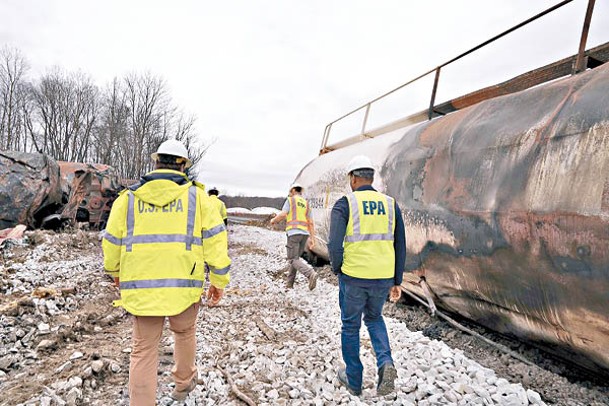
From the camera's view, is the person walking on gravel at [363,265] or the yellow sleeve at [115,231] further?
the person walking on gravel at [363,265]

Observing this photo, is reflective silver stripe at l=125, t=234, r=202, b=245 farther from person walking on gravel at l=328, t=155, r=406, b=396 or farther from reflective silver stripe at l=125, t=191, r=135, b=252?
person walking on gravel at l=328, t=155, r=406, b=396

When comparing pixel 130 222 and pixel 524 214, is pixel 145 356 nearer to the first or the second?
pixel 130 222

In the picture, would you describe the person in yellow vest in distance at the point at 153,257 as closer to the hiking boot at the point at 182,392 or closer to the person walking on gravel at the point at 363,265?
the hiking boot at the point at 182,392

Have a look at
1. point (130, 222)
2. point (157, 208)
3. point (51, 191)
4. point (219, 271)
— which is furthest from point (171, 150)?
point (51, 191)

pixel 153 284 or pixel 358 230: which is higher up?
pixel 358 230

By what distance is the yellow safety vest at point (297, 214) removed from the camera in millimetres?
6787

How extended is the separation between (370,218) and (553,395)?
201 centimetres

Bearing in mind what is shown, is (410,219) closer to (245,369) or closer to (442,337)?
(442,337)

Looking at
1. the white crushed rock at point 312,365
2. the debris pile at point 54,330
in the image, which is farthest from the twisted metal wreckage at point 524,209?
the debris pile at point 54,330

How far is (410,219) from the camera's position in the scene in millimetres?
4680

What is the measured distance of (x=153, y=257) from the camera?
2.41 meters

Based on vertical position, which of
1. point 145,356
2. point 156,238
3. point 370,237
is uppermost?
point 370,237

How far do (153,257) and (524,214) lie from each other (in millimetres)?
2952

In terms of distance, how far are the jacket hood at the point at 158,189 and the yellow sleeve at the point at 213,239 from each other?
209 mm
